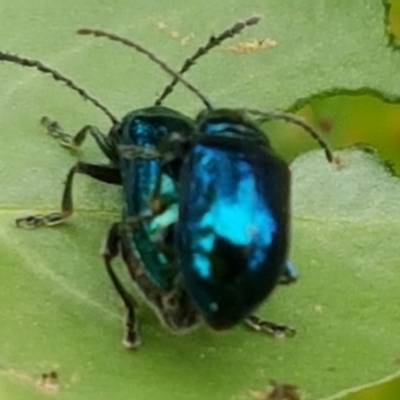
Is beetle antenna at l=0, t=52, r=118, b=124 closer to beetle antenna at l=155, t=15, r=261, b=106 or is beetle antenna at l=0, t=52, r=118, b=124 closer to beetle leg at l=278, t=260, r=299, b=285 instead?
beetle antenna at l=155, t=15, r=261, b=106

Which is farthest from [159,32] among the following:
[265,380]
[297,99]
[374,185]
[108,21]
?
[265,380]

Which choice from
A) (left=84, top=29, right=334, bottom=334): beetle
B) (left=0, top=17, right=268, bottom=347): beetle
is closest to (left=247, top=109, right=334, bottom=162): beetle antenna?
(left=0, top=17, right=268, bottom=347): beetle

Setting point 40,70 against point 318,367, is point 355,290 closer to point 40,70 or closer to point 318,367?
point 318,367

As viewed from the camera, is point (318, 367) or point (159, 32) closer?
point (318, 367)

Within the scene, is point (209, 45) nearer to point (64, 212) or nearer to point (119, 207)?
point (119, 207)

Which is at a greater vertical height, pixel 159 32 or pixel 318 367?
pixel 159 32

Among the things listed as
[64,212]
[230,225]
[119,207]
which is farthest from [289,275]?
[64,212]

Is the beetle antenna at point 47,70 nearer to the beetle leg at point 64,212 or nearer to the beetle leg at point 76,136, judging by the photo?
the beetle leg at point 76,136
